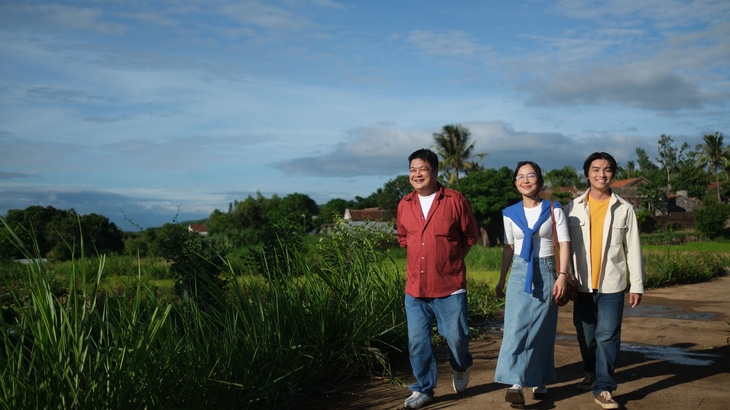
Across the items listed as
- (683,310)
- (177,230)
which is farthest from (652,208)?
(177,230)

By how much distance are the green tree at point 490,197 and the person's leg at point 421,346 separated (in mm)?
38693

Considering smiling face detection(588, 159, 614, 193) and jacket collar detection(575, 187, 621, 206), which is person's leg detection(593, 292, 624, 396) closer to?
jacket collar detection(575, 187, 621, 206)

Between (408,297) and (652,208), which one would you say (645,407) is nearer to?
(408,297)

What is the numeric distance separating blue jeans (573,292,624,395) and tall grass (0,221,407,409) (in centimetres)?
155

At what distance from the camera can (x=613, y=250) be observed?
427 centimetres

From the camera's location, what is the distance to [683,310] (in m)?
8.50

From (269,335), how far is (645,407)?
255 centimetres

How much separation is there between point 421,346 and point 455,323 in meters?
0.28

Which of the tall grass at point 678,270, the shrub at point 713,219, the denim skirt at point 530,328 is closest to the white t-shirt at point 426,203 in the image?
the denim skirt at point 530,328

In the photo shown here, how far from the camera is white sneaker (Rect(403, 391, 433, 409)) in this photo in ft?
12.9

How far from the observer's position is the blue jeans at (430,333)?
4078mm

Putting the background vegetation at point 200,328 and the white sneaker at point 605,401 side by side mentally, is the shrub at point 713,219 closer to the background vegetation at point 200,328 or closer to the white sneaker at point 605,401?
the background vegetation at point 200,328

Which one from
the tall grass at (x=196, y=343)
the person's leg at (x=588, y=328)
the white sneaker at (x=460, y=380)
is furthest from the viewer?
the person's leg at (x=588, y=328)

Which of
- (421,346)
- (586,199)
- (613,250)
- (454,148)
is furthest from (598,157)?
(454,148)
